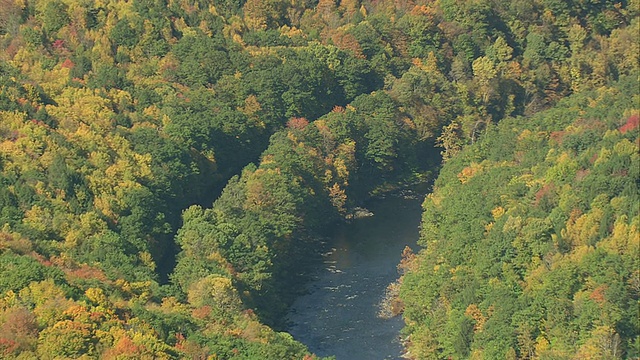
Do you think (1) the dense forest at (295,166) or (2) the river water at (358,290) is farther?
(2) the river water at (358,290)

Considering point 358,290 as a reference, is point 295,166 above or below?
above

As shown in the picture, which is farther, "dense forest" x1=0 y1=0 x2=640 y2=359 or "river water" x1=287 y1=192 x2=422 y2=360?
"river water" x1=287 y1=192 x2=422 y2=360

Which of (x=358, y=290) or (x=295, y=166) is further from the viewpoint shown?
(x=295, y=166)

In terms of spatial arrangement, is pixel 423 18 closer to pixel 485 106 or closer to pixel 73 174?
pixel 485 106

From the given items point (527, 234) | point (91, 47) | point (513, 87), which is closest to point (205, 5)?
point (91, 47)
